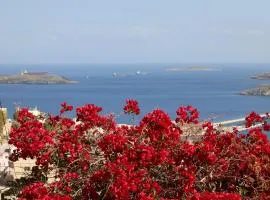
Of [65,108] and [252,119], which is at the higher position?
[65,108]

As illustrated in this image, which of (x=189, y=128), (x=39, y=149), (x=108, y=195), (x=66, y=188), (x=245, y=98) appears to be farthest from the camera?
(x=245, y=98)

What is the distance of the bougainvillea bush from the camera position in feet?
14.6

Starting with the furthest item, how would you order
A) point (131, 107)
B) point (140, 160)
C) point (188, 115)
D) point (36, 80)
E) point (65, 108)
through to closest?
point (36, 80)
point (65, 108)
point (188, 115)
point (131, 107)
point (140, 160)

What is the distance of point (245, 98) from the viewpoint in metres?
96.3

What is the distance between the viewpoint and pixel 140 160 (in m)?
4.61

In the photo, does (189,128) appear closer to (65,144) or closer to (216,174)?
(216,174)

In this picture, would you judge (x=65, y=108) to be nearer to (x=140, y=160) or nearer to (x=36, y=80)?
(x=140, y=160)

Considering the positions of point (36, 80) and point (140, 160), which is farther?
point (36, 80)

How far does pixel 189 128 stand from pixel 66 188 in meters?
1.73

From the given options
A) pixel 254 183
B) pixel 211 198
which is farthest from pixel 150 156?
pixel 254 183

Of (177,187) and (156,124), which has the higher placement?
(156,124)

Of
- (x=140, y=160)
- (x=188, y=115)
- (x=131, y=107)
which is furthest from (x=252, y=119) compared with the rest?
(x=140, y=160)

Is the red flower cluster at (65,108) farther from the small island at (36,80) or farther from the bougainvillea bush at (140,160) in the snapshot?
the small island at (36,80)

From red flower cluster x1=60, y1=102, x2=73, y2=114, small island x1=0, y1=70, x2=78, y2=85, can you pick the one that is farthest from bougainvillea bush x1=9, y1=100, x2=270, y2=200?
small island x1=0, y1=70, x2=78, y2=85
